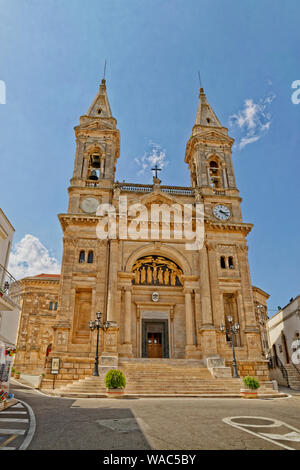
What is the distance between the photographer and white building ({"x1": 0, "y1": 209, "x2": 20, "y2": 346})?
531 inches

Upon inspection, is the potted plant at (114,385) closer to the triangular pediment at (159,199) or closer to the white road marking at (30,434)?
the white road marking at (30,434)

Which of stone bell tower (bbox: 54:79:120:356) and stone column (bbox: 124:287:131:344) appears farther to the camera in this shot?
stone column (bbox: 124:287:131:344)

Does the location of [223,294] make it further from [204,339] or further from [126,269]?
[126,269]

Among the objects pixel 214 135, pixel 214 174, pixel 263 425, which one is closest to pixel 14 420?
pixel 263 425

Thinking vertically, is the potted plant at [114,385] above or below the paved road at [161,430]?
above

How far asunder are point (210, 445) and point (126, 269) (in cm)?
1995

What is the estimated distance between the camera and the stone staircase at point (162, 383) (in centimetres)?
1712

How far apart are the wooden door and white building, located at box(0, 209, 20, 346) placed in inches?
525

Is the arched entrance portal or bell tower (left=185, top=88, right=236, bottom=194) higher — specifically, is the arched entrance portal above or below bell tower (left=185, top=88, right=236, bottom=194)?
below

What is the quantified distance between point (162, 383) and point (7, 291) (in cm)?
1034

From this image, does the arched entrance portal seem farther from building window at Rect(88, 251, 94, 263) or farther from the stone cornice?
the stone cornice

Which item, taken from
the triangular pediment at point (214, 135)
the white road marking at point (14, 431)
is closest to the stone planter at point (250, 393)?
the white road marking at point (14, 431)

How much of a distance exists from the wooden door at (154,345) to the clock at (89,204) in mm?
11612

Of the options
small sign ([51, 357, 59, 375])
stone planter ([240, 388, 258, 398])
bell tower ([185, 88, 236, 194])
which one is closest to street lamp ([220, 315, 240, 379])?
stone planter ([240, 388, 258, 398])
